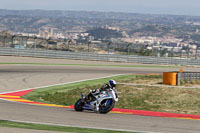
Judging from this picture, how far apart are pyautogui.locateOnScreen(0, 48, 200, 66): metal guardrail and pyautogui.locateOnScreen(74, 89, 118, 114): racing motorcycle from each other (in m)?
33.7

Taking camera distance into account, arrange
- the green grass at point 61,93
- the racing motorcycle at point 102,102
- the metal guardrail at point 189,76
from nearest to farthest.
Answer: the racing motorcycle at point 102,102
the green grass at point 61,93
the metal guardrail at point 189,76

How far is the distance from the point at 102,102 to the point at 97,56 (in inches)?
1382

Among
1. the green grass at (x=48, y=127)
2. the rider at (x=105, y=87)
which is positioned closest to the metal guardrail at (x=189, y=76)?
the rider at (x=105, y=87)

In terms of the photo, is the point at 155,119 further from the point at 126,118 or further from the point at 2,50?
the point at 2,50

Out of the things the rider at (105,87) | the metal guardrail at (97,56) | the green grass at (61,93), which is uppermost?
the rider at (105,87)

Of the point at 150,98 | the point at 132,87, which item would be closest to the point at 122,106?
the point at 150,98

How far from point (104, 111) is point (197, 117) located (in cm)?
345

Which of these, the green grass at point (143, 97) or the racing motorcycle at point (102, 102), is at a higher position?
the racing motorcycle at point (102, 102)

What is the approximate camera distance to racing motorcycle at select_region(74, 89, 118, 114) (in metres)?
14.5

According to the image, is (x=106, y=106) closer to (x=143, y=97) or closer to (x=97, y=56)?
(x=143, y=97)

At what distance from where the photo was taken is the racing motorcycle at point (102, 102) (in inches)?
571

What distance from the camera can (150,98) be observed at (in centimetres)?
1962

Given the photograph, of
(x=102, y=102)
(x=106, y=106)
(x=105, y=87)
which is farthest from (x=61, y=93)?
(x=106, y=106)

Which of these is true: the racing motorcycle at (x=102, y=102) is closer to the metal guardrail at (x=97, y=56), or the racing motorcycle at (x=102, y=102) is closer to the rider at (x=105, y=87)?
the rider at (x=105, y=87)
